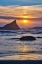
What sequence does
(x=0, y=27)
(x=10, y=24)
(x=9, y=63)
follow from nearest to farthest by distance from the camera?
(x=9, y=63) < (x=0, y=27) < (x=10, y=24)

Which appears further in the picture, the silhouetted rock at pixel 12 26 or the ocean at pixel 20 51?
the silhouetted rock at pixel 12 26

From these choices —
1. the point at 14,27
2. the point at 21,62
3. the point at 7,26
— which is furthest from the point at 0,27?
the point at 21,62

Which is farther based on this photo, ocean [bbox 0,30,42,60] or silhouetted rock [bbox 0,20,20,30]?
silhouetted rock [bbox 0,20,20,30]

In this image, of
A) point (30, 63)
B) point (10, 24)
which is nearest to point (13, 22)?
point (10, 24)

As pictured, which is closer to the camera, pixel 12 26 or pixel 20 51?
pixel 20 51

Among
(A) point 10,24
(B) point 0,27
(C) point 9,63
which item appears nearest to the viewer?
(C) point 9,63

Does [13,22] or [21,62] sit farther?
[13,22]

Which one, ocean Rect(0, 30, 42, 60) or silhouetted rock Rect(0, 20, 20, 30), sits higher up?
silhouetted rock Rect(0, 20, 20, 30)

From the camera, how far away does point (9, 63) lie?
261 inches

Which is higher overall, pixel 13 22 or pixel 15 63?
pixel 13 22

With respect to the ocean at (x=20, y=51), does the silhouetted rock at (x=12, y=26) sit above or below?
above

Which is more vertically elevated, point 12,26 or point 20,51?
point 12,26

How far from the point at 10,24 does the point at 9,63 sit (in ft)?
311

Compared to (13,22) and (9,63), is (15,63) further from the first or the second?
(13,22)
